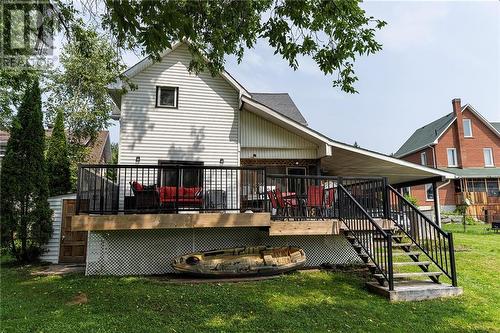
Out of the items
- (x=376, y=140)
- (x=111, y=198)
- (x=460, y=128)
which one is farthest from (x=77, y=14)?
(x=376, y=140)

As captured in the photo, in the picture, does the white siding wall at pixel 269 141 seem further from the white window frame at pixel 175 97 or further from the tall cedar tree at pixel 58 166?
the tall cedar tree at pixel 58 166

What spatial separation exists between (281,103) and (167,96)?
20.4 ft

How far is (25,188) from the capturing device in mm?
10266

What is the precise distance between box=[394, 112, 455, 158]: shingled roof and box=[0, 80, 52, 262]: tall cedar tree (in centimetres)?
2813

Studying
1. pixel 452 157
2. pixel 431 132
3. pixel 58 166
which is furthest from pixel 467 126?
pixel 58 166

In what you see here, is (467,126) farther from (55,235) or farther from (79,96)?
(55,235)

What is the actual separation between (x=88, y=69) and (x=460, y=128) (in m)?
28.9

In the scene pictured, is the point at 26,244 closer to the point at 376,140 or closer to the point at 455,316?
the point at 455,316

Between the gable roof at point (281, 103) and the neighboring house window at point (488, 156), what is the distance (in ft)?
72.1

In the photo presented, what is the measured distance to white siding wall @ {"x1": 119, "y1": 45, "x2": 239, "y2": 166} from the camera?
34.0ft

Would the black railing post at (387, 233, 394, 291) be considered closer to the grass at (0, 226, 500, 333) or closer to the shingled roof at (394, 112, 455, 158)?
the grass at (0, 226, 500, 333)

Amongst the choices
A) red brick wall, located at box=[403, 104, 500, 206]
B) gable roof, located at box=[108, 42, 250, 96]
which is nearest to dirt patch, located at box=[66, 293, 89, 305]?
gable roof, located at box=[108, 42, 250, 96]

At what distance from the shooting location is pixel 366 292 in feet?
22.4

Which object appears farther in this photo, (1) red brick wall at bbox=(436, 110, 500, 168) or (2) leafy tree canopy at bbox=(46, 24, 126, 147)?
(1) red brick wall at bbox=(436, 110, 500, 168)
